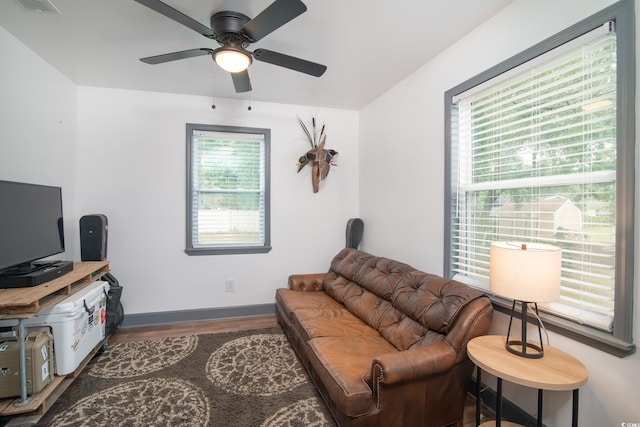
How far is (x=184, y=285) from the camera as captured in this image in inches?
137

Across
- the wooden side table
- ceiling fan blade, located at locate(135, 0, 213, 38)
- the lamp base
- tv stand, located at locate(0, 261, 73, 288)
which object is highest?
ceiling fan blade, located at locate(135, 0, 213, 38)

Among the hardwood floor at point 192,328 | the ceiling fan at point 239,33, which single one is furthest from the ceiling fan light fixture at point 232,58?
the hardwood floor at point 192,328

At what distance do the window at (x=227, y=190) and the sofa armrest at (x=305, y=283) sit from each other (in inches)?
22.7

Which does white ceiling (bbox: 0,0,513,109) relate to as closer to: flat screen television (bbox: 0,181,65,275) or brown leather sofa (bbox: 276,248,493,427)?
flat screen television (bbox: 0,181,65,275)

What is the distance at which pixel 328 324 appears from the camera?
8.00 ft

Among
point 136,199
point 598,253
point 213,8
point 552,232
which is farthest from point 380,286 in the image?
point 136,199

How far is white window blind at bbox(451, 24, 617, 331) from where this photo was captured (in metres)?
1.46

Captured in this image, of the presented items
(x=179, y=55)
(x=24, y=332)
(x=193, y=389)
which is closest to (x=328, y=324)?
(x=193, y=389)

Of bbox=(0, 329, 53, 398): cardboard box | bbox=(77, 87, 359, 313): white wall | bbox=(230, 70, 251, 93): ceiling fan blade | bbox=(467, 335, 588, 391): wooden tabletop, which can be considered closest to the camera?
bbox=(467, 335, 588, 391): wooden tabletop

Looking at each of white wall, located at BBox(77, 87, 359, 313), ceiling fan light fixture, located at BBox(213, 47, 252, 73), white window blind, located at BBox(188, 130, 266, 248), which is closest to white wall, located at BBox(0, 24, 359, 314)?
white wall, located at BBox(77, 87, 359, 313)

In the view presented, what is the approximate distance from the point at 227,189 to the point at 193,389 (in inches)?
85.8

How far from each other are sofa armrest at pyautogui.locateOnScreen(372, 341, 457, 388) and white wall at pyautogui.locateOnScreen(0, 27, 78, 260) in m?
3.00

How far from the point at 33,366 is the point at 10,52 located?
2300mm

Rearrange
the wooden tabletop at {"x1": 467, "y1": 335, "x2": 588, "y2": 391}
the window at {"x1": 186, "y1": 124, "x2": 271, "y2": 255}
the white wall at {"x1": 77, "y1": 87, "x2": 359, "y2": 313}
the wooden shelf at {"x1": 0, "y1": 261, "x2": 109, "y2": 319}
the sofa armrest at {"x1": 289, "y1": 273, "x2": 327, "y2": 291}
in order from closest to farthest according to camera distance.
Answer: the wooden tabletop at {"x1": 467, "y1": 335, "x2": 588, "y2": 391} < the wooden shelf at {"x1": 0, "y1": 261, "x2": 109, "y2": 319} < the white wall at {"x1": 77, "y1": 87, "x2": 359, "y2": 313} < the sofa armrest at {"x1": 289, "y1": 273, "x2": 327, "y2": 291} < the window at {"x1": 186, "y1": 124, "x2": 271, "y2": 255}
